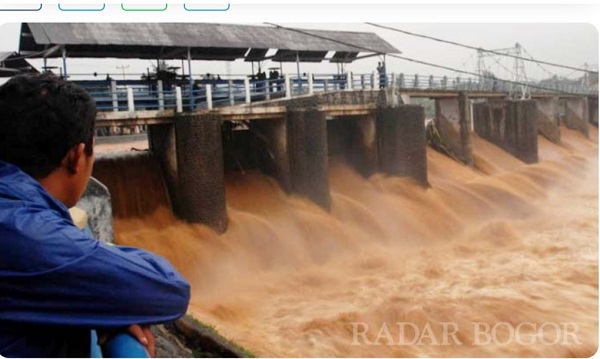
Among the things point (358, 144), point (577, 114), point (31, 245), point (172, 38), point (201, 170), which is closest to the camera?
point (31, 245)

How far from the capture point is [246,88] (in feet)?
14.6

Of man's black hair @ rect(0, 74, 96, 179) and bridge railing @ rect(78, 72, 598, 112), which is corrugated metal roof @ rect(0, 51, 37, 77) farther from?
man's black hair @ rect(0, 74, 96, 179)

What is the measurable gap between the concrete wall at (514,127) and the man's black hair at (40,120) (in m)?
3.79

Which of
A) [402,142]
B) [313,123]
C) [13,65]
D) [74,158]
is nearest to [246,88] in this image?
[313,123]

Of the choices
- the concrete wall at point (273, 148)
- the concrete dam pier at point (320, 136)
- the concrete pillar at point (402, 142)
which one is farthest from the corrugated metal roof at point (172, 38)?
the concrete wall at point (273, 148)

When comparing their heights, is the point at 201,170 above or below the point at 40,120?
below

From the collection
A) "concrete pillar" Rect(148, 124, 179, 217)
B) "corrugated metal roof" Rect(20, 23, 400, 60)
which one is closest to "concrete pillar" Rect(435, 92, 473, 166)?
"corrugated metal roof" Rect(20, 23, 400, 60)

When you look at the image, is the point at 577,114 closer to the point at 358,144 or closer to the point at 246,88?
the point at 358,144

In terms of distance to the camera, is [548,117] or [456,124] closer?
[548,117]

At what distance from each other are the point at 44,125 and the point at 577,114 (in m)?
Answer: 3.25

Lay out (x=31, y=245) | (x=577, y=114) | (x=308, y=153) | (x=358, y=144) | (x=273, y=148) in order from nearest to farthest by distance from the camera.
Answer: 1. (x=31, y=245)
2. (x=577, y=114)
3. (x=358, y=144)
4. (x=308, y=153)
5. (x=273, y=148)

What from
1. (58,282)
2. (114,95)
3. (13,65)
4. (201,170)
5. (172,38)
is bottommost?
(201,170)

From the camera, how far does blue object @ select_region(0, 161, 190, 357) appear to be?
66 cm

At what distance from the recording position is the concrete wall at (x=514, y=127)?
414 centimetres
